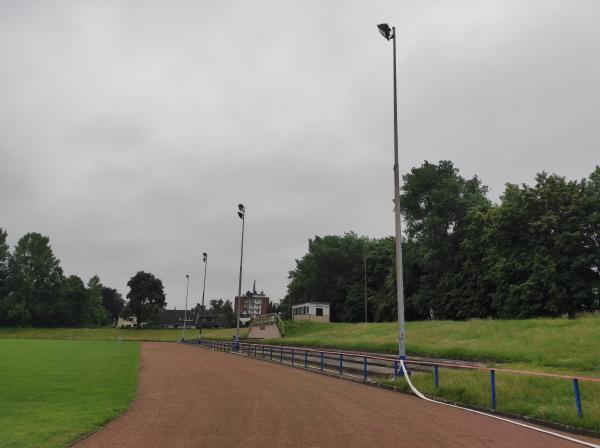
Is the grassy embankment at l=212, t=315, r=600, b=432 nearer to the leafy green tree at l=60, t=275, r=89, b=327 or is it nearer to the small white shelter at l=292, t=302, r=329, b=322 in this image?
the small white shelter at l=292, t=302, r=329, b=322

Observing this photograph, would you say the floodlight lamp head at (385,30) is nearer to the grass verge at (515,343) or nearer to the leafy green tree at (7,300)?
the grass verge at (515,343)

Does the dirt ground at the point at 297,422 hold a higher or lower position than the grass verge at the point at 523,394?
lower

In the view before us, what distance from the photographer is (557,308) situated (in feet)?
145

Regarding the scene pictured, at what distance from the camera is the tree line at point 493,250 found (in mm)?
44812

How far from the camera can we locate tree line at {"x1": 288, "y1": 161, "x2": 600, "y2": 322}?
4481cm

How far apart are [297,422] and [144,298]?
113072 millimetres

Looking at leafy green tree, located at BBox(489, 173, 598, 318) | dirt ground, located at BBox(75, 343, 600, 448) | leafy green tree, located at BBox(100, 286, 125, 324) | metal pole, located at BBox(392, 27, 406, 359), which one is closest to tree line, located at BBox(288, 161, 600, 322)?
leafy green tree, located at BBox(489, 173, 598, 318)

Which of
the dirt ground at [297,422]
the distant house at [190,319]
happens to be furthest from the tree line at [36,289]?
the dirt ground at [297,422]

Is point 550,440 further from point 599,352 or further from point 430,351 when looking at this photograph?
point 430,351

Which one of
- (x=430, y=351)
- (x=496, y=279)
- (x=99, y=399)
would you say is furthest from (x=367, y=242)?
(x=99, y=399)

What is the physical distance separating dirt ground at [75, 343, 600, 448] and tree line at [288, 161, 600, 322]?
36.7 m

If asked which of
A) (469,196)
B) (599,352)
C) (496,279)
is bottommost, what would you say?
(599,352)

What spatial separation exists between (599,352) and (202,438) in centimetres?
1979

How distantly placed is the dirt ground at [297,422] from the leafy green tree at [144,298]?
105m
